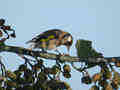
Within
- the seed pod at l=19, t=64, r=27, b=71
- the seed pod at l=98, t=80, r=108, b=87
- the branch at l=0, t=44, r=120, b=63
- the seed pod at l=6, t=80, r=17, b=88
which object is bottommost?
the seed pod at l=6, t=80, r=17, b=88

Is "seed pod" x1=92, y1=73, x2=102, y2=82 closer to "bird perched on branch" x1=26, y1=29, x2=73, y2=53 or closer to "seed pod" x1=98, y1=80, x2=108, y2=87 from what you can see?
"seed pod" x1=98, y1=80, x2=108, y2=87

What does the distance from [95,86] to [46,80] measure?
7.9 inches

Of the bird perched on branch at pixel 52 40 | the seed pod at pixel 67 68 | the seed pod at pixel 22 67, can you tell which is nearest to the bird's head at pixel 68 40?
the bird perched on branch at pixel 52 40

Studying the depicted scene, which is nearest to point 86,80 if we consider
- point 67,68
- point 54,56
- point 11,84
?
point 67,68

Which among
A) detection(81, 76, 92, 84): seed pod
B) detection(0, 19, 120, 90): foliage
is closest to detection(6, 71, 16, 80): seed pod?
detection(0, 19, 120, 90): foliage

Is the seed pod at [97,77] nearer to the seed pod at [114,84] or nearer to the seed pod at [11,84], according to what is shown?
the seed pod at [114,84]

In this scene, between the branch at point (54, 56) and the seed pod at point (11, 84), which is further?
the seed pod at point (11, 84)

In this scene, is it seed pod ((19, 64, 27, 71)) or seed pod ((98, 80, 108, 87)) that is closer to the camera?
seed pod ((98, 80, 108, 87))

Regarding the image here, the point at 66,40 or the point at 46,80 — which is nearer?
the point at 46,80

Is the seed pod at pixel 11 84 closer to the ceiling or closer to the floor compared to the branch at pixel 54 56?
closer to the floor

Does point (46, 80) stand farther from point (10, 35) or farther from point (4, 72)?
point (10, 35)

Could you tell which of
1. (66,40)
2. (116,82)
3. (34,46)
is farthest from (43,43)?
(116,82)

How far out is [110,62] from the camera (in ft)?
2.79

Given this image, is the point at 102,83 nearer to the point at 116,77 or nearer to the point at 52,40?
the point at 116,77
